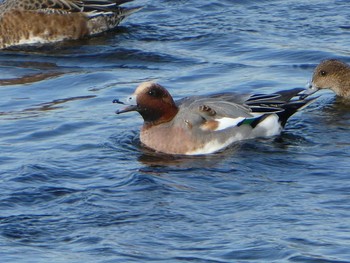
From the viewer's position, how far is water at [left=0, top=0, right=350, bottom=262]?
26.1ft

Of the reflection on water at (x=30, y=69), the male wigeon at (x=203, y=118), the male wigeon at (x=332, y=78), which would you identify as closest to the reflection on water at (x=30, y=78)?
the reflection on water at (x=30, y=69)

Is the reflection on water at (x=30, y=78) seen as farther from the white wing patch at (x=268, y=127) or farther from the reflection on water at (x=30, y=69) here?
the white wing patch at (x=268, y=127)

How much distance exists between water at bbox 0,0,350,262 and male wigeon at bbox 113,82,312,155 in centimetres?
12

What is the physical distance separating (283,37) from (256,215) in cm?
626

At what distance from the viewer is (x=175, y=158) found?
1017 cm

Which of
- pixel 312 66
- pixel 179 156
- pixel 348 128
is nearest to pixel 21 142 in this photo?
pixel 179 156

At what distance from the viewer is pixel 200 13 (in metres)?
15.6

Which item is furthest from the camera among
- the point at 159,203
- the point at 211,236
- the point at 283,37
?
the point at 283,37

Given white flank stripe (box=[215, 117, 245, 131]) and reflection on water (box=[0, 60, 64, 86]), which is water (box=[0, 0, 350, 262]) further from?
white flank stripe (box=[215, 117, 245, 131])

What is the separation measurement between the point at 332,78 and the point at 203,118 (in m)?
2.28

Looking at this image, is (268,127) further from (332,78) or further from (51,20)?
(51,20)

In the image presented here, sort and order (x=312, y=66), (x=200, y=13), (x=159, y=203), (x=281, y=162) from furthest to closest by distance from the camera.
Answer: (x=200, y=13) < (x=312, y=66) < (x=281, y=162) < (x=159, y=203)

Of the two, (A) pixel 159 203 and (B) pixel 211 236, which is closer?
(B) pixel 211 236

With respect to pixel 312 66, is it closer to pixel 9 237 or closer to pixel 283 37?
pixel 283 37
